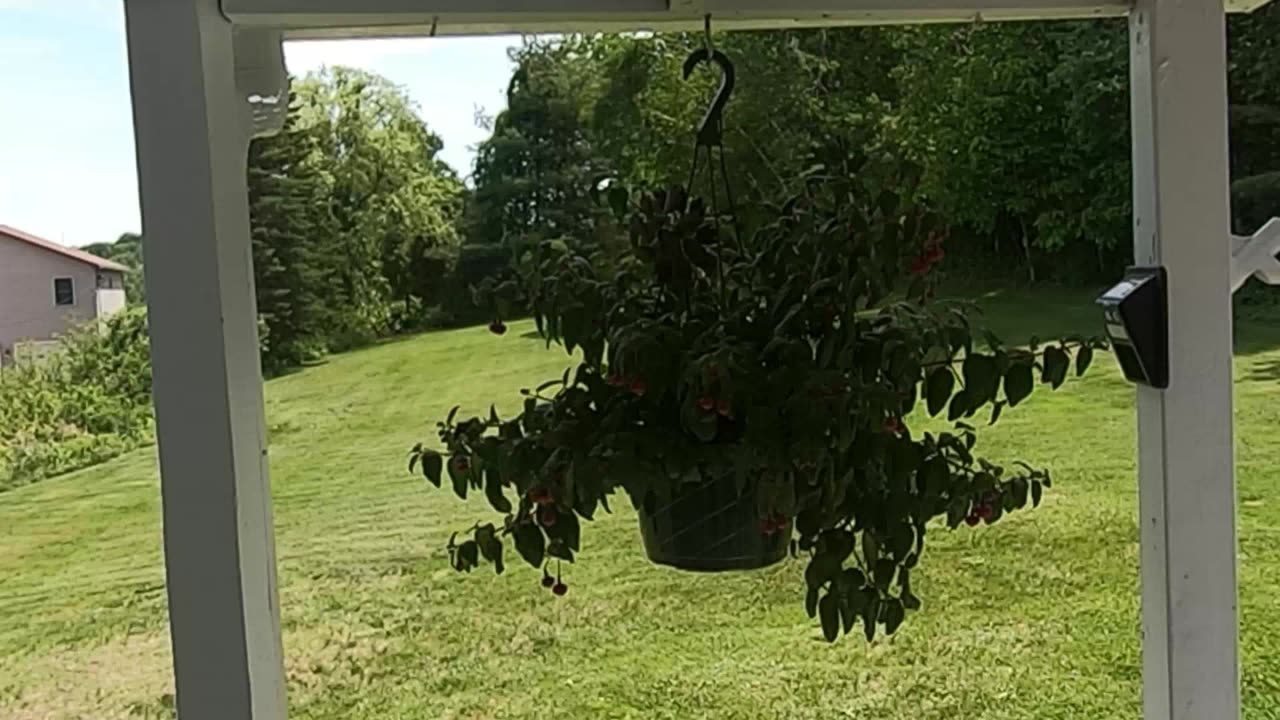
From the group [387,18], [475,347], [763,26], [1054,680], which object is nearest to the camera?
[387,18]

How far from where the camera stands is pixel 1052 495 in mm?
1332

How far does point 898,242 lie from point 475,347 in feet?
1.66

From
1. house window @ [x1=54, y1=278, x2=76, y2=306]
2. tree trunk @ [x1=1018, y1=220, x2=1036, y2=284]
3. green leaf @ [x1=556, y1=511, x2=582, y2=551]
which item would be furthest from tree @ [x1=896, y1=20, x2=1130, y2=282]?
house window @ [x1=54, y1=278, x2=76, y2=306]

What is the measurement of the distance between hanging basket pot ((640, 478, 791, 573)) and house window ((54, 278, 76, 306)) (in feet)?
2.05

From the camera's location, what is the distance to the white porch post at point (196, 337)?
0.72m

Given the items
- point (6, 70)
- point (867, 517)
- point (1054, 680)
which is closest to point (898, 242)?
point (867, 517)

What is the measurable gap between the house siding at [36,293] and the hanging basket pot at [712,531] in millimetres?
611

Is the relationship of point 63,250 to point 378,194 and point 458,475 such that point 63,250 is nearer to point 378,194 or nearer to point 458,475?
point 378,194

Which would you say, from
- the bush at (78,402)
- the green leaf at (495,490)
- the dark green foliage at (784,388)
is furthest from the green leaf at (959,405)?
the bush at (78,402)

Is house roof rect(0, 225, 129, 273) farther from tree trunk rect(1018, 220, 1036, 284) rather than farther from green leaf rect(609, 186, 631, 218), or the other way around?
tree trunk rect(1018, 220, 1036, 284)

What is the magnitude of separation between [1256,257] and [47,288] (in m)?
1.11

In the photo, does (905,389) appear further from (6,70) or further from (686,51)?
(6,70)

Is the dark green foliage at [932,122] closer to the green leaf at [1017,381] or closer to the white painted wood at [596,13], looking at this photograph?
the white painted wood at [596,13]

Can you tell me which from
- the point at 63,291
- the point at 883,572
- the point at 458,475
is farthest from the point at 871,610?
the point at 63,291
